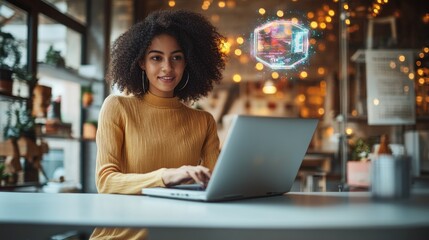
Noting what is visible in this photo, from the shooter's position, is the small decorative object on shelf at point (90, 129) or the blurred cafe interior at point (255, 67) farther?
the small decorative object on shelf at point (90, 129)

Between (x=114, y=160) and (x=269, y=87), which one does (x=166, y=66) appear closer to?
(x=114, y=160)

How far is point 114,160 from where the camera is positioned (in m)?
1.63

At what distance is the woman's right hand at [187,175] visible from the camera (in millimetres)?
1310

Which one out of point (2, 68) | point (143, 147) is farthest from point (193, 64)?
point (2, 68)

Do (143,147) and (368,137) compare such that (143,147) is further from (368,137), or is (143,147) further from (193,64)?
(368,137)

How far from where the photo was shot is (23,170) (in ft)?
10.5

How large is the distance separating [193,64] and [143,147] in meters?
0.39

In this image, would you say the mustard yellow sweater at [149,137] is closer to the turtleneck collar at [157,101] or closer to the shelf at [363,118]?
the turtleneck collar at [157,101]

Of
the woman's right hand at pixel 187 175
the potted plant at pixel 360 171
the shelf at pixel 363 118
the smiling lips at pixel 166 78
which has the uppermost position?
the smiling lips at pixel 166 78

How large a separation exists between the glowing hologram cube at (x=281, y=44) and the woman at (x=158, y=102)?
0.50m

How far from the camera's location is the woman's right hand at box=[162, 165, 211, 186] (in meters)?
1.31

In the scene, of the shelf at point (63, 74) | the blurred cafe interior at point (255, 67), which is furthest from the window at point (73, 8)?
the shelf at point (63, 74)

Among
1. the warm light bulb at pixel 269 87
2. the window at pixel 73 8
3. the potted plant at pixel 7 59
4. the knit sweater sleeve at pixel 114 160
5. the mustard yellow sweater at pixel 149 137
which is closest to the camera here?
the knit sweater sleeve at pixel 114 160

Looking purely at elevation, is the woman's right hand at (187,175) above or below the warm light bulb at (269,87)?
below
